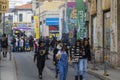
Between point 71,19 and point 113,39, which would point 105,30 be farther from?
point 71,19

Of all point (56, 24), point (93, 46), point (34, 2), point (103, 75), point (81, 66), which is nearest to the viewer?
point (81, 66)

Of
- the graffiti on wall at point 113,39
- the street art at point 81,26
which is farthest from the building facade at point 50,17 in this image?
the graffiti on wall at point 113,39

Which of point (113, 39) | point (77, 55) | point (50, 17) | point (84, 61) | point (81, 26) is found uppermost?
point (50, 17)

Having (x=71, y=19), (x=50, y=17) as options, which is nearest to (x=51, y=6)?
(x=50, y=17)

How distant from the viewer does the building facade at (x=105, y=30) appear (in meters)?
27.0

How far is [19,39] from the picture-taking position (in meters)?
49.0

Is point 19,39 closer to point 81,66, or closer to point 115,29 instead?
point 115,29

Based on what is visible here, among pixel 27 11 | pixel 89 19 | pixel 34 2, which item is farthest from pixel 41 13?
pixel 89 19

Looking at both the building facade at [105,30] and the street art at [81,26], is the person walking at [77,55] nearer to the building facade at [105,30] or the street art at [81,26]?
the building facade at [105,30]

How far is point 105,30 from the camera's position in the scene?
30875 millimetres

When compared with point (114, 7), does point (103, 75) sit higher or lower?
lower

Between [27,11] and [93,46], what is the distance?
84.6 meters

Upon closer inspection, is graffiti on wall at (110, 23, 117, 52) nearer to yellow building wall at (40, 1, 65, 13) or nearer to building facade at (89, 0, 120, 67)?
building facade at (89, 0, 120, 67)

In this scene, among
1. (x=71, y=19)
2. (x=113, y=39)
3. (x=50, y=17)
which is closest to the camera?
(x=113, y=39)
